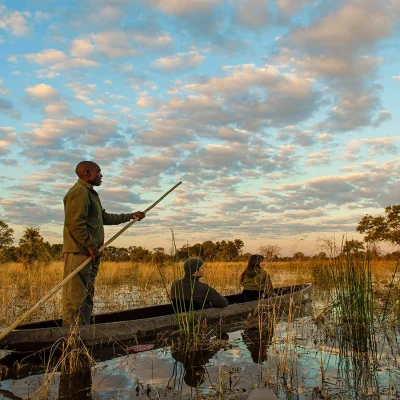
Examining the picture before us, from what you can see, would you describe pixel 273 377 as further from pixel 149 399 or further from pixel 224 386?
pixel 149 399

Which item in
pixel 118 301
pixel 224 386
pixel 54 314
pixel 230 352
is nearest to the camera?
pixel 224 386

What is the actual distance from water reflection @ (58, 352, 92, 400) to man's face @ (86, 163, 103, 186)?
7.10 feet

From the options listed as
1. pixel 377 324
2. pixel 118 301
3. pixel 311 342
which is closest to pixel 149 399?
pixel 311 342

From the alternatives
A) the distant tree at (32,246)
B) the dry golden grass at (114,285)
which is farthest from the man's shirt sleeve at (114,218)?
the distant tree at (32,246)

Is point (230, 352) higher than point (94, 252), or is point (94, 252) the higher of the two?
point (94, 252)

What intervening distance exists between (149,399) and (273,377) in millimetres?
1226

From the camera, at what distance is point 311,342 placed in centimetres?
579

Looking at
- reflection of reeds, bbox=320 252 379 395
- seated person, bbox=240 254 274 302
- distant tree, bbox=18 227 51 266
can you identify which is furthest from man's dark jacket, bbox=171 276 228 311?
distant tree, bbox=18 227 51 266

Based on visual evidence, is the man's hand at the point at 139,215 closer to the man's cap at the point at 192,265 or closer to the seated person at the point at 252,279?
the man's cap at the point at 192,265

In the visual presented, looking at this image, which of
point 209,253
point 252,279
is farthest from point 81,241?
point 209,253

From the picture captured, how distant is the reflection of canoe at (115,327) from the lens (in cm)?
505

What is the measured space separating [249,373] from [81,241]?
2482 mm

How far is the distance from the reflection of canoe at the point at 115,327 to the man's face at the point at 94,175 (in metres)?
1.83

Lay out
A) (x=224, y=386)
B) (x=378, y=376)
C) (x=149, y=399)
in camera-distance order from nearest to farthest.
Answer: (x=149, y=399) < (x=224, y=386) < (x=378, y=376)
